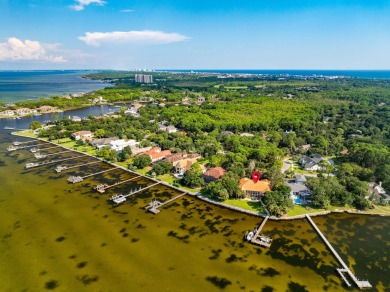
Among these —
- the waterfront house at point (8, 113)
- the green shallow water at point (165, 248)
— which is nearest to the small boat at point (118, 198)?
the green shallow water at point (165, 248)

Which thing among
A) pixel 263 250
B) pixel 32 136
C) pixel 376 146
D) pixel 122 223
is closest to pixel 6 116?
pixel 32 136

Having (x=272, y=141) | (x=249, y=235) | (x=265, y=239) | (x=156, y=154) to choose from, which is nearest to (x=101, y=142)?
(x=156, y=154)

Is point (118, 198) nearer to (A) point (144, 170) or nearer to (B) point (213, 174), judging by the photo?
(A) point (144, 170)

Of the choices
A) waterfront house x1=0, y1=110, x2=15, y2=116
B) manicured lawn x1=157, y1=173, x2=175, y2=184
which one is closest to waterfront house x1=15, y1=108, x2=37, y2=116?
waterfront house x1=0, y1=110, x2=15, y2=116

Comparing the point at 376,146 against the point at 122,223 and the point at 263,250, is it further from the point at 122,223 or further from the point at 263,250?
the point at 122,223

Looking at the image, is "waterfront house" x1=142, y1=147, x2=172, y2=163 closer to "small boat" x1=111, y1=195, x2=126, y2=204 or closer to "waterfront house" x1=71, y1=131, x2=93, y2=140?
"small boat" x1=111, y1=195, x2=126, y2=204

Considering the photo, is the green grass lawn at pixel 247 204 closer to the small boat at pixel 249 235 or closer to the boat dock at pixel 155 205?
the small boat at pixel 249 235
